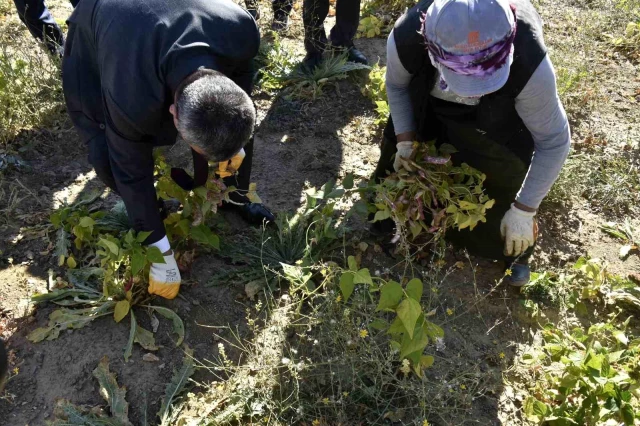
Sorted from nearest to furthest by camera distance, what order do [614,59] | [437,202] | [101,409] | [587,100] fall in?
[101,409] → [437,202] → [587,100] → [614,59]

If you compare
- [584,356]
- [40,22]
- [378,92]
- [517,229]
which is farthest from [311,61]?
[584,356]

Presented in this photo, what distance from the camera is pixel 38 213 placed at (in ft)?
9.74

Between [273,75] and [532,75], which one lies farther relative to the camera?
[273,75]

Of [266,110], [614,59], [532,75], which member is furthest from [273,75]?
[614,59]

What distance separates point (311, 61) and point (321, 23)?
298 mm

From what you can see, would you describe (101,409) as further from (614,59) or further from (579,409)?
(614,59)

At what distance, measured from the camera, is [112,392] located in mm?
2160

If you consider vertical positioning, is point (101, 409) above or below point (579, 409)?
below

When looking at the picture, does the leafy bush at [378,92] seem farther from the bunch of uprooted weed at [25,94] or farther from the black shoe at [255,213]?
the bunch of uprooted weed at [25,94]

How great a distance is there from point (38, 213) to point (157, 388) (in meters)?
1.35

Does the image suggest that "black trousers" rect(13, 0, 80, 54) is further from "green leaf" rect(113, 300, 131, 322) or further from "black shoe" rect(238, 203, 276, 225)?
"green leaf" rect(113, 300, 131, 322)

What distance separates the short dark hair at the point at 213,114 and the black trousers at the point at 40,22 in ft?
7.74

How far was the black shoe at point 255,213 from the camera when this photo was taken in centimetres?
289

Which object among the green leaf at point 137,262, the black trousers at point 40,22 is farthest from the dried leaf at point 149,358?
the black trousers at point 40,22
